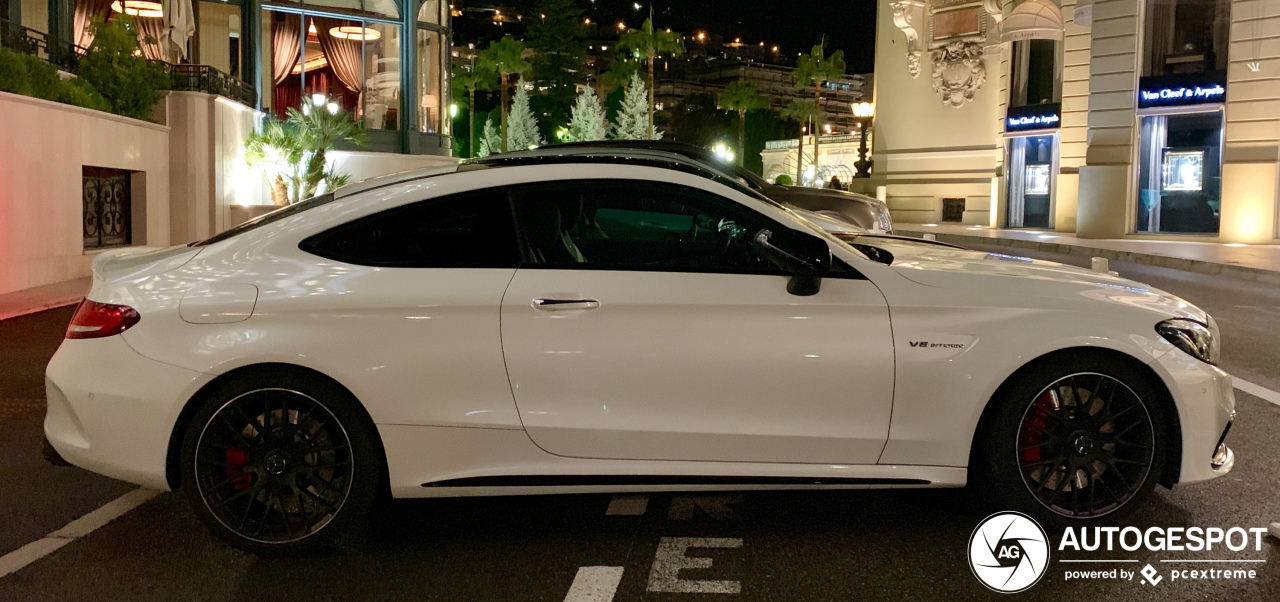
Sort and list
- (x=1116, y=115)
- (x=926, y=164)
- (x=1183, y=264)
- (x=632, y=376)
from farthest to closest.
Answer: (x=926, y=164), (x=1116, y=115), (x=1183, y=264), (x=632, y=376)

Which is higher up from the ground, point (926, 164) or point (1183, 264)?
point (926, 164)

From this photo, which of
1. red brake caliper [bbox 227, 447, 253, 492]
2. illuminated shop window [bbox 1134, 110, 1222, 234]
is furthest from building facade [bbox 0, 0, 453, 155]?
red brake caliper [bbox 227, 447, 253, 492]

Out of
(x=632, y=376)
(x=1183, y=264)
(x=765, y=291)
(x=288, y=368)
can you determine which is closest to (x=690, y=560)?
(x=632, y=376)

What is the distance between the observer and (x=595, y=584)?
160 inches

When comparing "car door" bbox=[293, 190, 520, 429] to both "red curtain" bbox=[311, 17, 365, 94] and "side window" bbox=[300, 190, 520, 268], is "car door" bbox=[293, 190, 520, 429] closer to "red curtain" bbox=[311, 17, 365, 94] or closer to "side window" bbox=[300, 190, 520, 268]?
"side window" bbox=[300, 190, 520, 268]

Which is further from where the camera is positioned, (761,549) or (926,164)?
(926,164)

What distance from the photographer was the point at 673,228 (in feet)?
19.7

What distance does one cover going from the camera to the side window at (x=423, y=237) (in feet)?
14.6

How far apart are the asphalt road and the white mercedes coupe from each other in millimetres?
262

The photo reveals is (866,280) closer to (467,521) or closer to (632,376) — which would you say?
(632,376)

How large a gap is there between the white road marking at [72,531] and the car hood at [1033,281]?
3.47 meters

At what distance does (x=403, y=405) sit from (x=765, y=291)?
1402 mm

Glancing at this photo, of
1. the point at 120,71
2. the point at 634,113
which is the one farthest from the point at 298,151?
the point at 634,113

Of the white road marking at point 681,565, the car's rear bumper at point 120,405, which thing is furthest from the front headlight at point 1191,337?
the car's rear bumper at point 120,405
